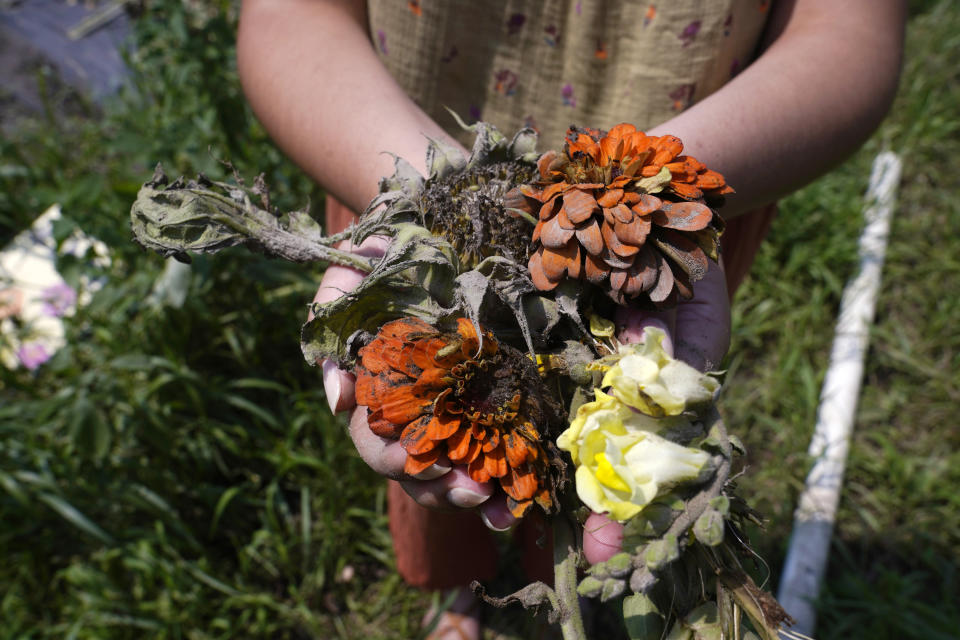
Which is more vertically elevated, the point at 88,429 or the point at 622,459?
the point at 622,459

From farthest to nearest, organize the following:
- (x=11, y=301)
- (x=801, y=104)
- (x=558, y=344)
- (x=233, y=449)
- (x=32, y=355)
→ (x=11, y=301) → (x=32, y=355) → (x=233, y=449) → (x=801, y=104) → (x=558, y=344)

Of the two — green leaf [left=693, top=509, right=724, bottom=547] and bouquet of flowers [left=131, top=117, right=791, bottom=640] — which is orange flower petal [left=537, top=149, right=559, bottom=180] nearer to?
bouquet of flowers [left=131, top=117, right=791, bottom=640]

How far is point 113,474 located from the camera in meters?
2.01

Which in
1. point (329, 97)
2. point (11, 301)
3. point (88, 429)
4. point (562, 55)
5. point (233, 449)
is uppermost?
point (562, 55)

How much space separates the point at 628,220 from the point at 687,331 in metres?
0.26

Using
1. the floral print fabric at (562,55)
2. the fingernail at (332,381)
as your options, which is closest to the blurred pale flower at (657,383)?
the fingernail at (332,381)

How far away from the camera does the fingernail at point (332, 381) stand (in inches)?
38.1

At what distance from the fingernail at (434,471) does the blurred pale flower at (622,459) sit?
16 cm

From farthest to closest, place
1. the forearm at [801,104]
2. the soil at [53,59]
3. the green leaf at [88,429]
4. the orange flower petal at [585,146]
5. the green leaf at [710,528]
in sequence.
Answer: the soil at [53,59]
the green leaf at [88,429]
the forearm at [801,104]
the orange flower petal at [585,146]
the green leaf at [710,528]

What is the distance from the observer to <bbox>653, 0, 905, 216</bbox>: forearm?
1.14m

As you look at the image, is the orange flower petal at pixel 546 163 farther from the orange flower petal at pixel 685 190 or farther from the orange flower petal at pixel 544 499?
the orange flower petal at pixel 544 499

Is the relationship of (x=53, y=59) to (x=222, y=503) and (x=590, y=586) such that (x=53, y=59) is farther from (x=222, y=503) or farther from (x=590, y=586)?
(x=590, y=586)

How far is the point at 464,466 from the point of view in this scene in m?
0.89

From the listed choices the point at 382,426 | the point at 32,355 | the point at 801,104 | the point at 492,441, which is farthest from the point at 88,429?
the point at 801,104
